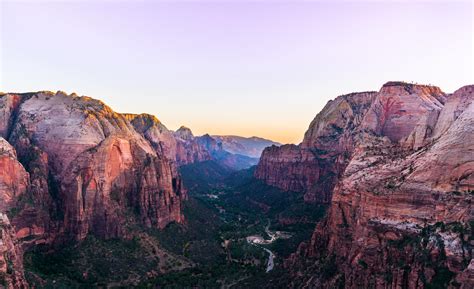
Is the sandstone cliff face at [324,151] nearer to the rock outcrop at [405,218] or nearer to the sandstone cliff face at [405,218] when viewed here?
the rock outcrop at [405,218]

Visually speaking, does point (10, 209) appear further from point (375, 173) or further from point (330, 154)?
point (330, 154)

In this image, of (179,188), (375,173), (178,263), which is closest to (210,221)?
(179,188)

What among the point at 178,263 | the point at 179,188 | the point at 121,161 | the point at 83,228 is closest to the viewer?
the point at 83,228

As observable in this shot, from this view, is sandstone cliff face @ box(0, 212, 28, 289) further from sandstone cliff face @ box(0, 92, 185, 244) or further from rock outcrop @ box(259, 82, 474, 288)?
rock outcrop @ box(259, 82, 474, 288)

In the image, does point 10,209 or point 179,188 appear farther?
point 179,188

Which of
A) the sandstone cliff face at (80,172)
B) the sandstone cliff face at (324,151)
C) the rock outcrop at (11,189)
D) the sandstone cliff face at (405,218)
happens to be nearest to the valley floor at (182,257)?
the sandstone cliff face at (80,172)

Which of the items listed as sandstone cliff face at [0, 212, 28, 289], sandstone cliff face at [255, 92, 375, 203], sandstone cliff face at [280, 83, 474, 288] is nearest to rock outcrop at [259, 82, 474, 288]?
sandstone cliff face at [280, 83, 474, 288]

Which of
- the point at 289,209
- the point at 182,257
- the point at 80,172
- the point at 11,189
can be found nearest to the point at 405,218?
the point at 182,257
